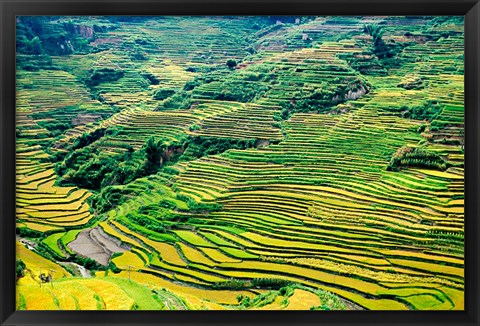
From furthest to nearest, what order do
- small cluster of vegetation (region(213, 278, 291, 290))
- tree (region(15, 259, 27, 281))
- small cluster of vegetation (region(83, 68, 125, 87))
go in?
1. small cluster of vegetation (region(83, 68, 125, 87))
2. small cluster of vegetation (region(213, 278, 291, 290))
3. tree (region(15, 259, 27, 281))

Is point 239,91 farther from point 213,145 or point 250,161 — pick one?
point 250,161

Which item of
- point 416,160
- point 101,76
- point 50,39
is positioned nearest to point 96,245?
point 101,76

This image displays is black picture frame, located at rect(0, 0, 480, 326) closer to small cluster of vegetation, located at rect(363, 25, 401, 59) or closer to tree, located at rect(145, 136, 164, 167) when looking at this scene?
small cluster of vegetation, located at rect(363, 25, 401, 59)

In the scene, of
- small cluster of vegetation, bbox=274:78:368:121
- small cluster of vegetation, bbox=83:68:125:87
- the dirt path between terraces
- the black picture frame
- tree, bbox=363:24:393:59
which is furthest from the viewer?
small cluster of vegetation, bbox=274:78:368:121

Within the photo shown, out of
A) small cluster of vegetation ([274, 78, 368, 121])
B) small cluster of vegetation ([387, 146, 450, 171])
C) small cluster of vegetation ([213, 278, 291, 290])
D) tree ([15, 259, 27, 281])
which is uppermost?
small cluster of vegetation ([274, 78, 368, 121])

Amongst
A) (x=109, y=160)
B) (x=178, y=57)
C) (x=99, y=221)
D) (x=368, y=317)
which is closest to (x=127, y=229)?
(x=99, y=221)

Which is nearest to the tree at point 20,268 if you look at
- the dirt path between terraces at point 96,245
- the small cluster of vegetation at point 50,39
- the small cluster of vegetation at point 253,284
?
the dirt path between terraces at point 96,245

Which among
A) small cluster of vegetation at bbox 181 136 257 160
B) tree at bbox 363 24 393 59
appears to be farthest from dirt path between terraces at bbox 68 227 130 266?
tree at bbox 363 24 393 59

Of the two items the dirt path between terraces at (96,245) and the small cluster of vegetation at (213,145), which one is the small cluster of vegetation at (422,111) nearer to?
the small cluster of vegetation at (213,145)
